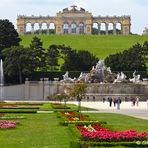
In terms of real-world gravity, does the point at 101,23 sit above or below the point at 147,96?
above

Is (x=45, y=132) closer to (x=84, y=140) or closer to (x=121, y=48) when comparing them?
(x=84, y=140)

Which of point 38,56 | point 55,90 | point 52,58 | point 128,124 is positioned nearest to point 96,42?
point 52,58

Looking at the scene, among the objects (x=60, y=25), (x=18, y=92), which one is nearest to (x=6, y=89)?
(x=18, y=92)

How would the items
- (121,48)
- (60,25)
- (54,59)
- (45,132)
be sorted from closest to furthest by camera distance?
(45,132) → (54,59) → (121,48) → (60,25)

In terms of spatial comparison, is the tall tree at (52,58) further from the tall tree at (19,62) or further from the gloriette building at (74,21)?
the gloriette building at (74,21)

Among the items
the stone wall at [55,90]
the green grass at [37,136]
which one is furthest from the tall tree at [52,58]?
the green grass at [37,136]

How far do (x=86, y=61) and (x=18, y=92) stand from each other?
657 inches

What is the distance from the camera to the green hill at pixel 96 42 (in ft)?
333

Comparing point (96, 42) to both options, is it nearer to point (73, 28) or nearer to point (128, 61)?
point (128, 61)

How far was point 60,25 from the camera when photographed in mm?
139625

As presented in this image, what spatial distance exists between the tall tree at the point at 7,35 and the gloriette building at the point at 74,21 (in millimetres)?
55429

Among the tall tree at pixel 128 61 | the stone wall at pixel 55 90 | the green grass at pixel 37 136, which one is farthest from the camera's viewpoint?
the tall tree at pixel 128 61

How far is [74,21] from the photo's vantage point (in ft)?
452

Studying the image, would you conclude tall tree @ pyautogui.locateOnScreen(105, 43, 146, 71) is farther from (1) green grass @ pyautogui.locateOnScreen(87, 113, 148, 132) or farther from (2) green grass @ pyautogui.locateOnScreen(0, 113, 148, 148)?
(2) green grass @ pyautogui.locateOnScreen(0, 113, 148, 148)
